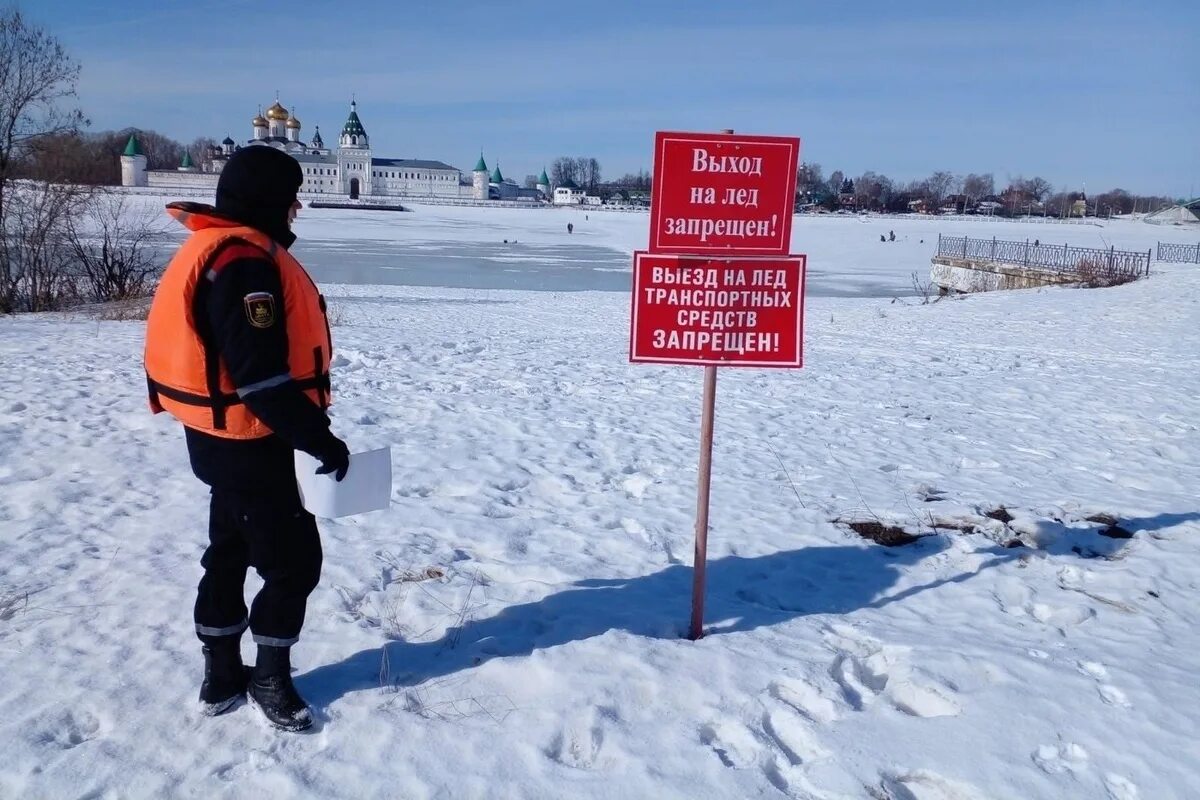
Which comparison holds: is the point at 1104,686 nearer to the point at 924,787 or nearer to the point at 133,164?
the point at 924,787

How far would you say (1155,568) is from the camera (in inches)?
205

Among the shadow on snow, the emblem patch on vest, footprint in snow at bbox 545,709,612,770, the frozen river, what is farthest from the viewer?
the frozen river

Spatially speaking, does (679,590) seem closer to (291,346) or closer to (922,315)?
(291,346)

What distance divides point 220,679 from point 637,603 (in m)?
1.99

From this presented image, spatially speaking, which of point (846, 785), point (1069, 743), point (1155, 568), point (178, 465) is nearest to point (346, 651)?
point (846, 785)

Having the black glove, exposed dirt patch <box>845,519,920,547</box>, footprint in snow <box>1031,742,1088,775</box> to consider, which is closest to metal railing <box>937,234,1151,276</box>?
exposed dirt patch <box>845,519,920,547</box>

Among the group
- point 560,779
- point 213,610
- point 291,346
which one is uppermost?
point 291,346

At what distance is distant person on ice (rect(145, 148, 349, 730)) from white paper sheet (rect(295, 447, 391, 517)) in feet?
0.15

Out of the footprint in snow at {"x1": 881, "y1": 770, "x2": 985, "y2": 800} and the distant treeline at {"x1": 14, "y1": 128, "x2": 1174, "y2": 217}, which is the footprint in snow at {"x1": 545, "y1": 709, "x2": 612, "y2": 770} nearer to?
the footprint in snow at {"x1": 881, "y1": 770, "x2": 985, "y2": 800}

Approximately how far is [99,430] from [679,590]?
16.5 ft

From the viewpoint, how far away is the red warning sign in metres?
3.79

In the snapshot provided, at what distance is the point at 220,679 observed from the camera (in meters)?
3.35

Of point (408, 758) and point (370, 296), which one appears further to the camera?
point (370, 296)

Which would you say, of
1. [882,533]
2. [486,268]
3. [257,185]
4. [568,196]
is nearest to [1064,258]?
[486,268]
